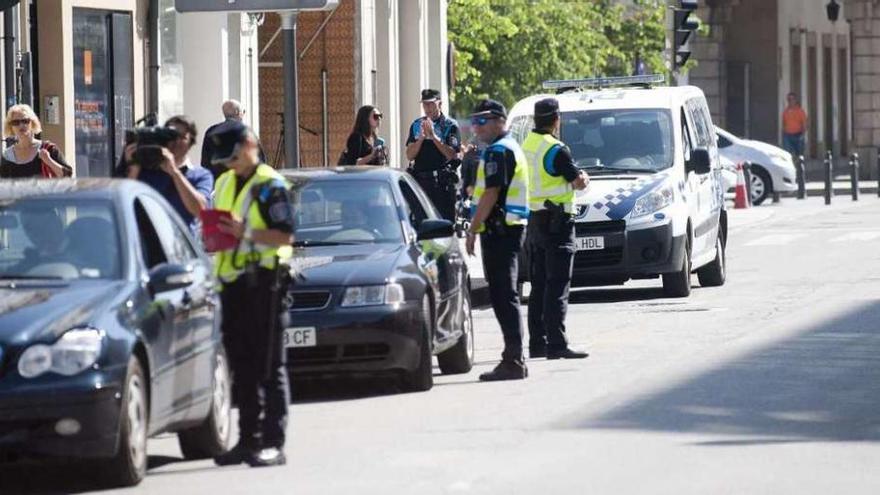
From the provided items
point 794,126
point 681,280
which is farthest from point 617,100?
point 794,126

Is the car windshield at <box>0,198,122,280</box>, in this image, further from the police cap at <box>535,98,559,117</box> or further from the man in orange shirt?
the man in orange shirt

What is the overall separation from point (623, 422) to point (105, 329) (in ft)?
11.2

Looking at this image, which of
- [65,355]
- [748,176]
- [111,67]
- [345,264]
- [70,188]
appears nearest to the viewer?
[65,355]

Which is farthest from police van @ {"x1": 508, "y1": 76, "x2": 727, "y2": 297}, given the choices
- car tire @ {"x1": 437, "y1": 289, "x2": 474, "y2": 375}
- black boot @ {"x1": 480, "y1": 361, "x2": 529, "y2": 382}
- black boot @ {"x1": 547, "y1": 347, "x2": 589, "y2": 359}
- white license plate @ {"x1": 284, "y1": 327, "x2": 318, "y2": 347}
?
white license plate @ {"x1": 284, "y1": 327, "x2": 318, "y2": 347}

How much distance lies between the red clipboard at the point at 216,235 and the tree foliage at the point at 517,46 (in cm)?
3125

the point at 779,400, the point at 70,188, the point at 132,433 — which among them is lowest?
the point at 779,400

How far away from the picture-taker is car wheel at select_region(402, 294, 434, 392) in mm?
14281

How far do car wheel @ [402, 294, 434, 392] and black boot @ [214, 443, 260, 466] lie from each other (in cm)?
325

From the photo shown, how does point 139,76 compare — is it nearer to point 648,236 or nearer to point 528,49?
point 648,236

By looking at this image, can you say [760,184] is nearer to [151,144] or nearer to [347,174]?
[347,174]

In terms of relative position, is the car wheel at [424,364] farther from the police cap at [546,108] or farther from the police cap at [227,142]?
the police cap at [227,142]

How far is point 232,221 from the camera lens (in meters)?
11.0

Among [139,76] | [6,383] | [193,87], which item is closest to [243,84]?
[193,87]

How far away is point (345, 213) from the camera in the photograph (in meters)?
15.4
